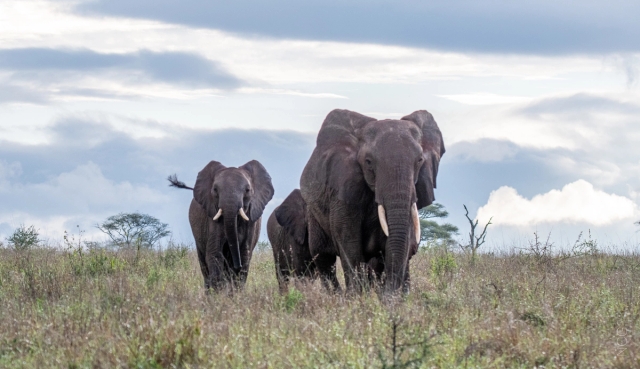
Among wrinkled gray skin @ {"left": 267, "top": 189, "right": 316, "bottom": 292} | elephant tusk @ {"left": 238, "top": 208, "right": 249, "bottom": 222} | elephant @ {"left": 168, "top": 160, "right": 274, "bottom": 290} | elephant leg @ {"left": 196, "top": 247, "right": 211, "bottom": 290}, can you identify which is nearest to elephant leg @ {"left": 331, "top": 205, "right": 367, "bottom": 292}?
wrinkled gray skin @ {"left": 267, "top": 189, "right": 316, "bottom": 292}

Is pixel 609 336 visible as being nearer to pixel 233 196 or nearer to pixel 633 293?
pixel 633 293

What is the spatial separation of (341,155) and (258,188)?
4.27 meters

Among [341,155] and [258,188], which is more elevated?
[258,188]

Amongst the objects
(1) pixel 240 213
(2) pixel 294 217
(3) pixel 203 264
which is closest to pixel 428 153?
(2) pixel 294 217

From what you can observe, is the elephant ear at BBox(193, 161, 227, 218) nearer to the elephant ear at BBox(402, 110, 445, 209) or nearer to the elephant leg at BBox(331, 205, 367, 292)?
the elephant leg at BBox(331, 205, 367, 292)

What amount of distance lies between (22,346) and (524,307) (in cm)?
503

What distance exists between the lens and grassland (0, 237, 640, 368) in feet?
24.7

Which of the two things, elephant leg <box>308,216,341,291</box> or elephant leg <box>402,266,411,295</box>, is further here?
elephant leg <box>308,216,341,291</box>

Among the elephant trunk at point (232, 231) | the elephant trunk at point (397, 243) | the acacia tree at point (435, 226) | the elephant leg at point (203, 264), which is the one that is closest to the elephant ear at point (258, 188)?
the elephant trunk at point (232, 231)

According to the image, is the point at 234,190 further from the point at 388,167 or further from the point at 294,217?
the point at 388,167

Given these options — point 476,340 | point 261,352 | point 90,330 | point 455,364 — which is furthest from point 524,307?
point 90,330

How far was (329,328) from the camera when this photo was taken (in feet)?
27.8

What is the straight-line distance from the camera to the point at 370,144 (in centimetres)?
1066

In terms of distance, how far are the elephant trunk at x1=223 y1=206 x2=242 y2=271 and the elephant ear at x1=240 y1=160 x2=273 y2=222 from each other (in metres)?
0.60
